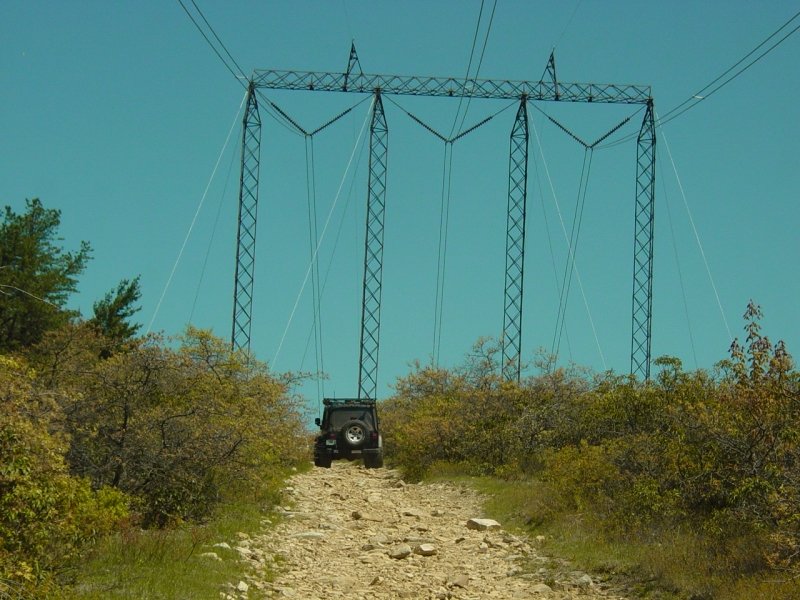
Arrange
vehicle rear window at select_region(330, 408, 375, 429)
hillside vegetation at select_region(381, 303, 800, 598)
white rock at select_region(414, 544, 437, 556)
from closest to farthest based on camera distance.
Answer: hillside vegetation at select_region(381, 303, 800, 598) < white rock at select_region(414, 544, 437, 556) < vehicle rear window at select_region(330, 408, 375, 429)

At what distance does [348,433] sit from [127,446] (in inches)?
669

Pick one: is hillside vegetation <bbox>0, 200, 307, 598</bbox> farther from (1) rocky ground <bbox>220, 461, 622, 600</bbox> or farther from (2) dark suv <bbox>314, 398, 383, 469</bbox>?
(2) dark suv <bbox>314, 398, 383, 469</bbox>

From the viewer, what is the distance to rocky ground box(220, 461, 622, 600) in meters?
15.3

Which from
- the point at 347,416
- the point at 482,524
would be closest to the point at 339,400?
the point at 347,416

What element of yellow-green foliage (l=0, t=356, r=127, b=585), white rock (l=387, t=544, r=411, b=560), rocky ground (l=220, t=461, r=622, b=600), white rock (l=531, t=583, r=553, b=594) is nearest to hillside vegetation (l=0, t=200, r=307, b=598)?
yellow-green foliage (l=0, t=356, r=127, b=585)

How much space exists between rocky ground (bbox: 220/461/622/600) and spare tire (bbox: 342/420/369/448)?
28.8 feet

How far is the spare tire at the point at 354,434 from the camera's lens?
35.7 meters

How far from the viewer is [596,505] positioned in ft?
66.2

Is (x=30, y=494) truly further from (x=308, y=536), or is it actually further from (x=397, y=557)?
(x=308, y=536)

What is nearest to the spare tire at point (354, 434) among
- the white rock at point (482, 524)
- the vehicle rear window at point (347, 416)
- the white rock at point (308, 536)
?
the vehicle rear window at point (347, 416)

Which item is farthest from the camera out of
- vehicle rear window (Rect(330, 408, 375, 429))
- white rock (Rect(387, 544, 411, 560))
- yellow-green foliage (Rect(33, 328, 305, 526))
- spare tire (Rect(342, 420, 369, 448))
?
vehicle rear window (Rect(330, 408, 375, 429))

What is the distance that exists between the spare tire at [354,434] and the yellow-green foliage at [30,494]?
22390mm

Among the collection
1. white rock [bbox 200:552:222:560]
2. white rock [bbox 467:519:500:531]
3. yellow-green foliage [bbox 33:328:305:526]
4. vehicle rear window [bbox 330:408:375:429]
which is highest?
vehicle rear window [bbox 330:408:375:429]

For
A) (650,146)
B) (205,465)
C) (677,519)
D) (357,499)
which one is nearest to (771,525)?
(677,519)
